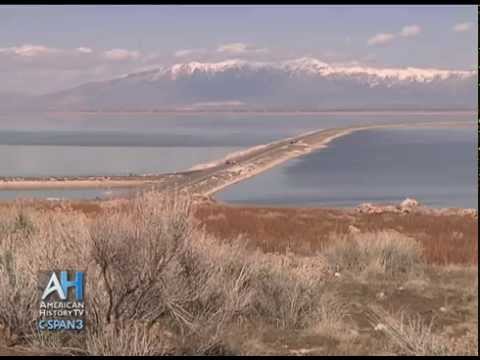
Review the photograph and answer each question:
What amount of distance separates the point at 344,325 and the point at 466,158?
74.6m

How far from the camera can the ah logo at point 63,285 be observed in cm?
698

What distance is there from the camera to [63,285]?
7086mm

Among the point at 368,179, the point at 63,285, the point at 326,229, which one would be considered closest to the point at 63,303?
the point at 63,285

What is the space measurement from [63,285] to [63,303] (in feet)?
0.57

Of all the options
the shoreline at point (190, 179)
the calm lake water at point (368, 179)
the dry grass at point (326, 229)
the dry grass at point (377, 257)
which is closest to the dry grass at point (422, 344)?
the dry grass at point (377, 257)

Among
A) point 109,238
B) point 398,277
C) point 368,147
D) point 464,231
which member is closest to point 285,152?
point 368,147

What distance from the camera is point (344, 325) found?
8445mm

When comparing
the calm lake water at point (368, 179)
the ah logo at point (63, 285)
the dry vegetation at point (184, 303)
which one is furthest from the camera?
the calm lake water at point (368, 179)

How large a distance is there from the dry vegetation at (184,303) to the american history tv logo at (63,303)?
0.08 metres

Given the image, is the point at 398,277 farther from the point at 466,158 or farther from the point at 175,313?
the point at 466,158

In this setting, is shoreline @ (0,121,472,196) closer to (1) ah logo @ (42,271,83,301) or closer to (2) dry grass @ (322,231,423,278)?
(2) dry grass @ (322,231,423,278)

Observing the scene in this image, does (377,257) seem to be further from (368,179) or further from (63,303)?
(368,179)

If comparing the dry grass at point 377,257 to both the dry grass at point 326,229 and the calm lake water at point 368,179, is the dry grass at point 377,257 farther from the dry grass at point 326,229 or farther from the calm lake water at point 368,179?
the calm lake water at point 368,179

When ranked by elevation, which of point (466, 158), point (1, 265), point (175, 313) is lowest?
point (466, 158)
